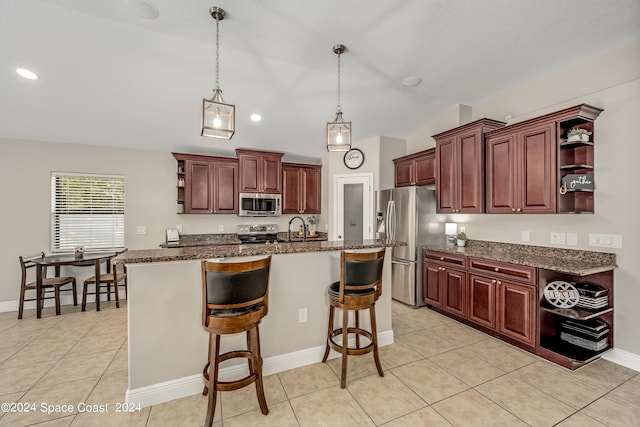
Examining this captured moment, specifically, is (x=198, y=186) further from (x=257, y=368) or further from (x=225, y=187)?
(x=257, y=368)

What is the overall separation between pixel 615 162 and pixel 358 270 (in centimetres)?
274

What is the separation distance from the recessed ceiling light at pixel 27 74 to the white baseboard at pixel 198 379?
133 inches

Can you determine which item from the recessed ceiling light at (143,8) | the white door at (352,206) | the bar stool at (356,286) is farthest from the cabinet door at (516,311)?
the recessed ceiling light at (143,8)

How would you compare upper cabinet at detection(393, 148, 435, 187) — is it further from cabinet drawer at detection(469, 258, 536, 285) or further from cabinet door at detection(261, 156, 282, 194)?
cabinet door at detection(261, 156, 282, 194)

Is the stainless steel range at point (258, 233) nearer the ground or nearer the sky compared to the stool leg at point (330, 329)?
nearer the sky

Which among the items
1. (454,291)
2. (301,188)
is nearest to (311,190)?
(301,188)

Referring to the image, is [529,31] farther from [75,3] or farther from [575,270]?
[75,3]

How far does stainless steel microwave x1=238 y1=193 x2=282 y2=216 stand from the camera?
506 cm

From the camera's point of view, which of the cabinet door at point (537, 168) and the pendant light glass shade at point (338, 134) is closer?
the pendant light glass shade at point (338, 134)

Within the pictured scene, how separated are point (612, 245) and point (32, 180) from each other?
7.41 metres

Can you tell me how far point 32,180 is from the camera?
162 inches

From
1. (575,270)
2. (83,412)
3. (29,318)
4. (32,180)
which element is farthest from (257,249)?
(32,180)

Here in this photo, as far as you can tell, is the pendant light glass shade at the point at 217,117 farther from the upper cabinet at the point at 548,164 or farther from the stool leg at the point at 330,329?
the upper cabinet at the point at 548,164

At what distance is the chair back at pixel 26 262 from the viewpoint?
368cm
